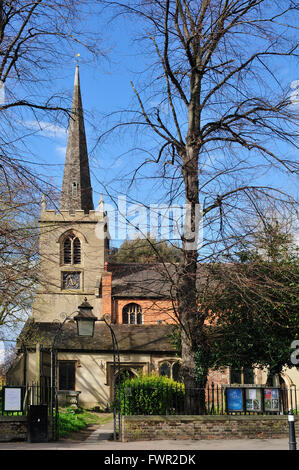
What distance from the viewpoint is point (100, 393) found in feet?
106

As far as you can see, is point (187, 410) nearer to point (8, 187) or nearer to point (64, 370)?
point (8, 187)

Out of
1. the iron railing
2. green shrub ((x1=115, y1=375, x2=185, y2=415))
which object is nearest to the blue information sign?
the iron railing

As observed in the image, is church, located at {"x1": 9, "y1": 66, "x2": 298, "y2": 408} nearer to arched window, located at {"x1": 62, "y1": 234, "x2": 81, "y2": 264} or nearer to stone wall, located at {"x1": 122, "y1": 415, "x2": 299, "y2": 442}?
arched window, located at {"x1": 62, "y1": 234, "x2": 81, "y2": 264}

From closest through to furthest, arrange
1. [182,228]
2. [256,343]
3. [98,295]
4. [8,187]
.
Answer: [8,187] → [182,228] → [256,343] → [98,295]

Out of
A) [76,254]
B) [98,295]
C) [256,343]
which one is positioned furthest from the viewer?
[76,254]

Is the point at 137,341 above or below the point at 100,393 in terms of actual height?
above

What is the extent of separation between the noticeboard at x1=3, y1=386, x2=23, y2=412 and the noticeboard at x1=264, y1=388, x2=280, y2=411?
259 inches

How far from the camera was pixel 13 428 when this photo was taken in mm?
14617

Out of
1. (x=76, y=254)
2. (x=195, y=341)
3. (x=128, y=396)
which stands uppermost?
(x=76, y=254)

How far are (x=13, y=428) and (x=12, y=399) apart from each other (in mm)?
808

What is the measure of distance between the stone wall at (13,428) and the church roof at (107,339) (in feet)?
52.1

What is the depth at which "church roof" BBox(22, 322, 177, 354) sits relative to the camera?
32.6m
